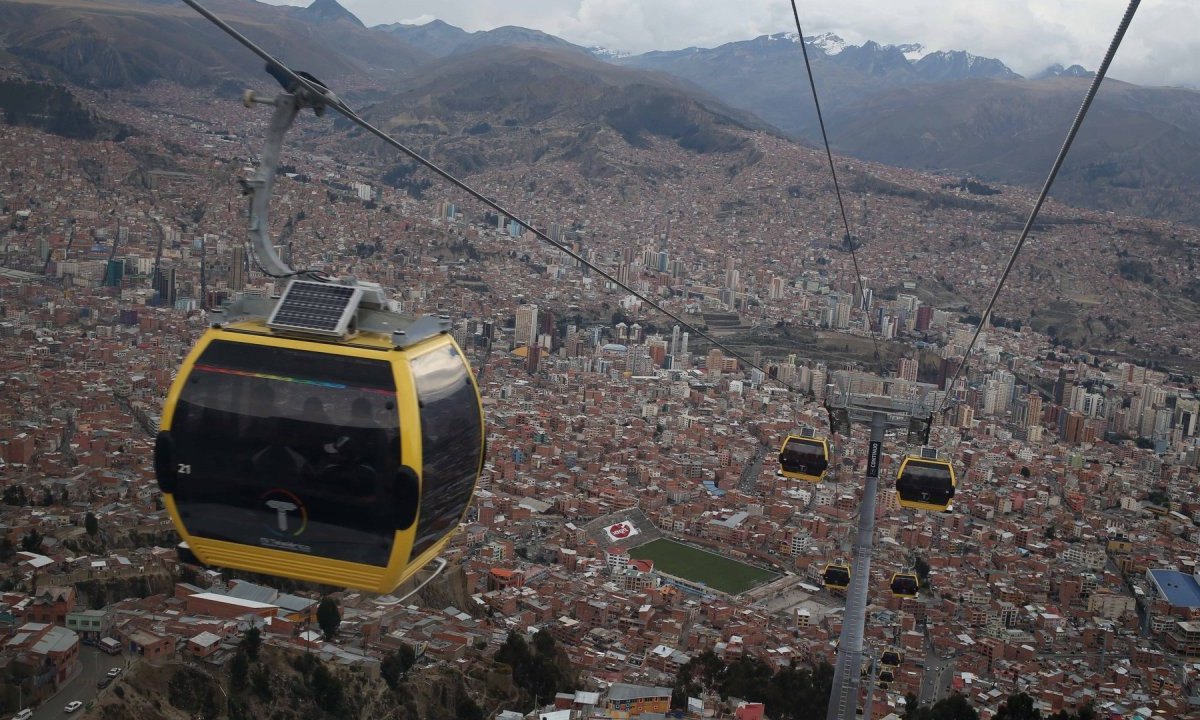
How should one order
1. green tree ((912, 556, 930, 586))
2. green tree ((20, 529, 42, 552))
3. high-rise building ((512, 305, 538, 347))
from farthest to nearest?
high-rise building ((512, 305, 538, 347)) → green tree ((912, 556, 930, 586)) → green tree ((20, 529, 42, 552))

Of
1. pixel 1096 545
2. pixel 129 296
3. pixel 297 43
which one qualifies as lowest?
pixel 1096 545

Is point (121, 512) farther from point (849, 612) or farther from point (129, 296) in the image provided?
point (129, 296)

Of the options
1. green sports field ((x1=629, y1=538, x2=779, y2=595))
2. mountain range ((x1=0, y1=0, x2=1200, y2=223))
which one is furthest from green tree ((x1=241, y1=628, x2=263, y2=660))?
mountain range ((x1=0, y1=0, x2=1200, y2=223))

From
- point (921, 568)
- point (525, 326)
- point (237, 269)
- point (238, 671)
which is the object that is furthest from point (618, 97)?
point (238, 671)

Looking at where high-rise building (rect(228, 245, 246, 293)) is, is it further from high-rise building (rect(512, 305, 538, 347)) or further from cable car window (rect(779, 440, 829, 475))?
cable car window (rect(779, 440, 829, 475))

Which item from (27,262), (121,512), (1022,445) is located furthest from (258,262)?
(27,262)

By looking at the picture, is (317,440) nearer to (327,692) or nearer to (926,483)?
(926,483)
